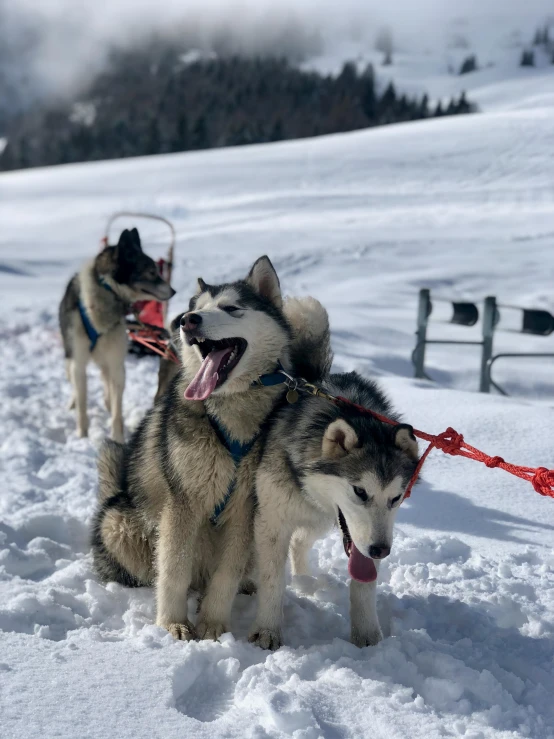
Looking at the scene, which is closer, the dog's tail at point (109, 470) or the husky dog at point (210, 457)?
the husky dog at point (210, 457)

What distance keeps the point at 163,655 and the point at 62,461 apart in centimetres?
260

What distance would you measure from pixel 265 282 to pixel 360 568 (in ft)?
3.85

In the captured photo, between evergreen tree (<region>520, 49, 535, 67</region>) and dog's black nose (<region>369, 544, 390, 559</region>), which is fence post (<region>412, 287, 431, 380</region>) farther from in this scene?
evergreen tree (<region>520, 49, 535, 67</region>)

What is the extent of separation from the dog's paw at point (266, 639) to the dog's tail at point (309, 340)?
38.3 inches

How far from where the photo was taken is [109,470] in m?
3.18

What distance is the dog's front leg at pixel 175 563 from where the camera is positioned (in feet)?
8.51

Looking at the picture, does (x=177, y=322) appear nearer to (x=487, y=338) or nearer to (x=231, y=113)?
(x=487, y=338)

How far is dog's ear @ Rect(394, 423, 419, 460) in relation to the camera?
2.35m

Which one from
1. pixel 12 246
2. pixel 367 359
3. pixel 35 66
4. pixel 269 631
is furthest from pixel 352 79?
pixel 35 66

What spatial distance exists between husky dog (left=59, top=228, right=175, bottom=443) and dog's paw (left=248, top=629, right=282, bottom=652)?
3094 millimetres

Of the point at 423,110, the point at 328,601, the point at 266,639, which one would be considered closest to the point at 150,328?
the point at 328,601

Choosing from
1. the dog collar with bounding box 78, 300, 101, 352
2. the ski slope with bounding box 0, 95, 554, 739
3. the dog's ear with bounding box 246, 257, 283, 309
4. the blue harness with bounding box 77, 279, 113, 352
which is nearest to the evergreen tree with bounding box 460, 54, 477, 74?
the ski slope with bounding box 0, 95, 554, 739

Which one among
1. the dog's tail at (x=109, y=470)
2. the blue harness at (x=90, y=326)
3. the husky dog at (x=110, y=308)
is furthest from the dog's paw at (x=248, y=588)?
the blue harness at (x=90, y=326)

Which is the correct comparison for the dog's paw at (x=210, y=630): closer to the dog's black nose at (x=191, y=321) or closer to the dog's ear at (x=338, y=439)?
the dog's ear at (x=338, y=439)
